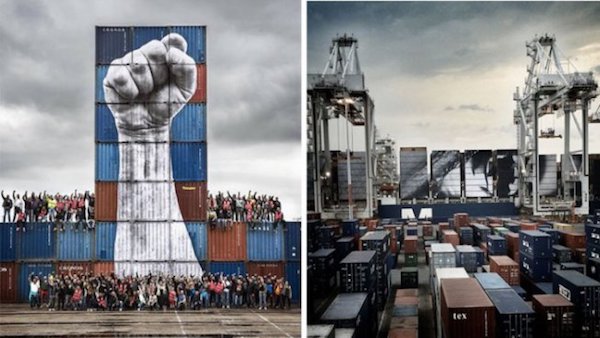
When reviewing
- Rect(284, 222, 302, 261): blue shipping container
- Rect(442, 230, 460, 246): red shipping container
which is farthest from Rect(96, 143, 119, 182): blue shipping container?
Rect(442, 230, 460, 246): red shipping container

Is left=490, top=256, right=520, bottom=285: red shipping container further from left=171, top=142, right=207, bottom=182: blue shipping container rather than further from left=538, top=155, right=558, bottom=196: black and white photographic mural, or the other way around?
left=171, top=142, right=207, bottom=182: blue shipping container

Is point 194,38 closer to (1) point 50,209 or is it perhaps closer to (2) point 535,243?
(1) point 50,209

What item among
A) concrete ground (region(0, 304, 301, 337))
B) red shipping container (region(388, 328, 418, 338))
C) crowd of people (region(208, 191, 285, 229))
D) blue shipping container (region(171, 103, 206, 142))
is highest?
blue shipping container (region(171, 103, 206, 142))

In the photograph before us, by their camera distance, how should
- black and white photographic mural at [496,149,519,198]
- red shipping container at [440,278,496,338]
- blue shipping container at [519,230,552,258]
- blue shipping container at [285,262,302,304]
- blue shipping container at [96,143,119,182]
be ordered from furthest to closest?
blue shipping container at [96,143,119,182], blue shipping container at [285,262,302,304], black and white photographic mural at [496,149,519,198], blue shipping container at [519,230,552,258], red shipping container at [440,278,496,338]

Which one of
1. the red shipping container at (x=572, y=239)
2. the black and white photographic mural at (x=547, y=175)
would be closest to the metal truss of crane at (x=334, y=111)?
the black and white photographic mural at (x=547, y=175)

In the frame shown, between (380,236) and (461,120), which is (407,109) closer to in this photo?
(461,120)

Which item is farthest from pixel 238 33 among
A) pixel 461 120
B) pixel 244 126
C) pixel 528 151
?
pixel 528 151

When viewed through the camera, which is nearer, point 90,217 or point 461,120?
point 461,120
